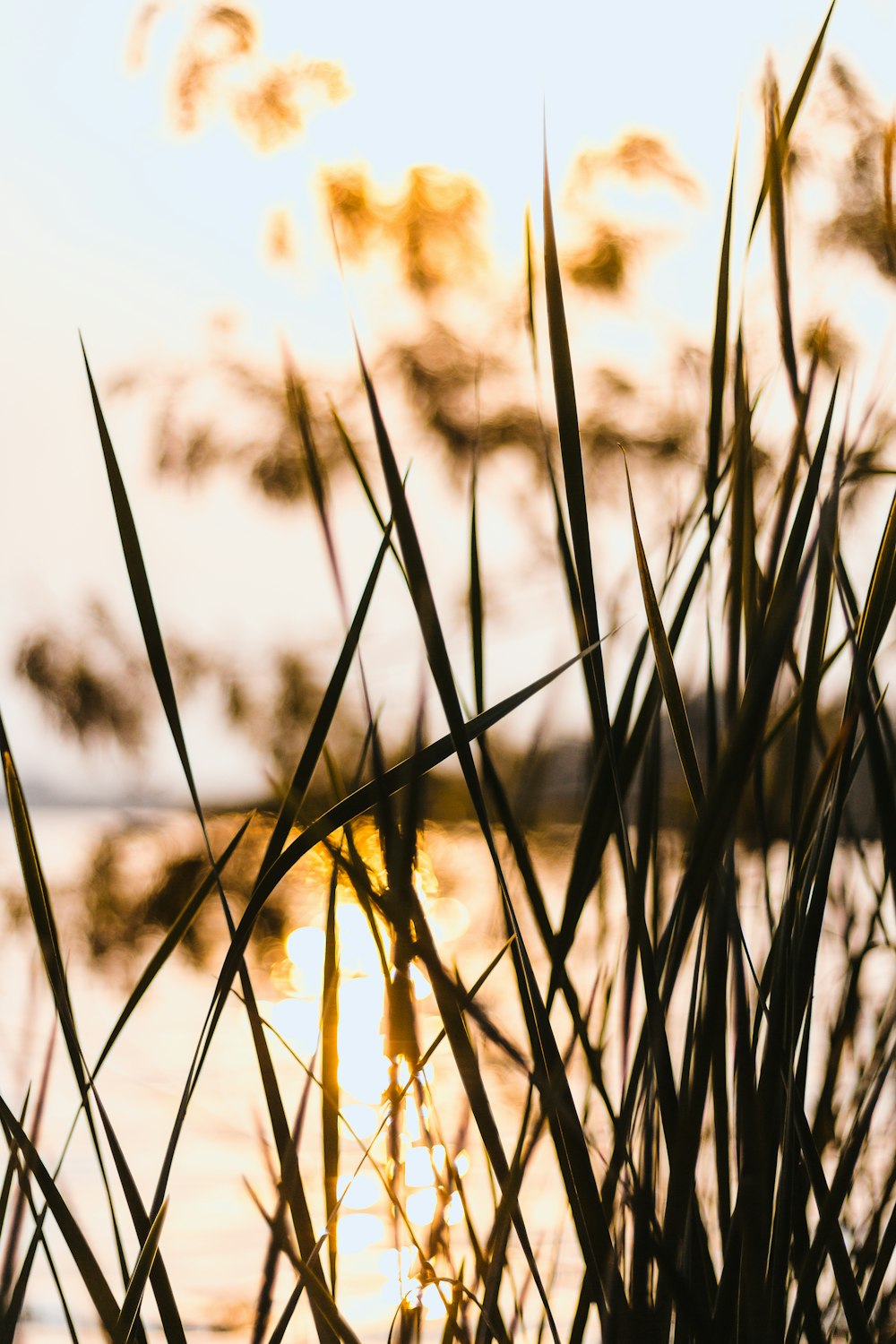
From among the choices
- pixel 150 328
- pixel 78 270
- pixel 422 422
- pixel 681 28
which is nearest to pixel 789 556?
pixel 681 28

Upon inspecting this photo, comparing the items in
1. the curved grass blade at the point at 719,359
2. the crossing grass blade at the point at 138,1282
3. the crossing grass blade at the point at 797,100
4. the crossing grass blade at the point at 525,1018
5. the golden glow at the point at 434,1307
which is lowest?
the crossing grass blade at the point at 138,1282

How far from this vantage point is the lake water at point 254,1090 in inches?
54.4

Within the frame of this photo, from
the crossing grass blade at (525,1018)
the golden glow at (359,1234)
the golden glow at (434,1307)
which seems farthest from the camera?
the golden glow at (359,1234)

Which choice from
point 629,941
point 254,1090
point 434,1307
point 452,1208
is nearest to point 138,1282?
point 629,941

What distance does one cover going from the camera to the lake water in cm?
138

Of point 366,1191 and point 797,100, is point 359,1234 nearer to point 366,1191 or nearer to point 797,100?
point 366,1191

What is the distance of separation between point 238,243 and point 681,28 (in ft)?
4.19

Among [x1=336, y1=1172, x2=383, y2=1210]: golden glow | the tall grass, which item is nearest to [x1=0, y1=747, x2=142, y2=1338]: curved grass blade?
the tall grass

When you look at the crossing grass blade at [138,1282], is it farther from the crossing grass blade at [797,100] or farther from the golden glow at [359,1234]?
the golden glow at [359,1234]

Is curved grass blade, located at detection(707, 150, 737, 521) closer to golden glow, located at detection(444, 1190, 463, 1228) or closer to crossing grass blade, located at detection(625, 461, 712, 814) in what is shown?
crossing grass blade, located at detection(625, 461, 712, 814)

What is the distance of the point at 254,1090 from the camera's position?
7.39ft

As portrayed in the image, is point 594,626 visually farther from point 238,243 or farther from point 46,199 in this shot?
point 238,243

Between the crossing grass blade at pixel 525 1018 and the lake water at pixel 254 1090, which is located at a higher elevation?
the lake water at pixel 254 1090

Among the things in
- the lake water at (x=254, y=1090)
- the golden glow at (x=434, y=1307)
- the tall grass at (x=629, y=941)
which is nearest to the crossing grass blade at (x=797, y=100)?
the tall grass at (x=629, y=941)
